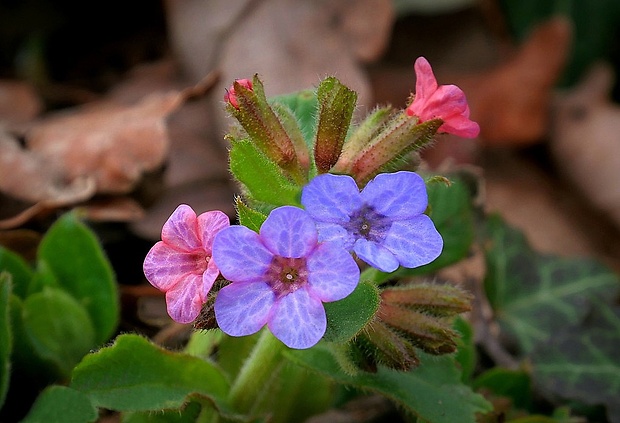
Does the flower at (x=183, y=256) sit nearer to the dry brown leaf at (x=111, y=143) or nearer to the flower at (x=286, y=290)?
the flower at (x=286, y=290)

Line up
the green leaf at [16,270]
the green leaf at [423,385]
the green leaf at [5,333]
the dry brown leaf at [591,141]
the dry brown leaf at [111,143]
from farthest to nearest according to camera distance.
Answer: the dry brown leaf at [591,141]
the dry brown leaf at [111,143]
the green leaf at [16,270]
the green leaf at [5,333]
the green leaf at [423,385]

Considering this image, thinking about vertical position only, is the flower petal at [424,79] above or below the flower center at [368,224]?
above

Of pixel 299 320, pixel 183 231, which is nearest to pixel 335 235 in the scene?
pixel 299 320

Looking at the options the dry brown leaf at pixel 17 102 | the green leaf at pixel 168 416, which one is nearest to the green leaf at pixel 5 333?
the green leaf at pixel 168 416

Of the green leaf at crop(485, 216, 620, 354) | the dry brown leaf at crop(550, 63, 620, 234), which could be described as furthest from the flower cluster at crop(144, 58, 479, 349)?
the dry brown leaf at crop(550, 63, 620, 234)

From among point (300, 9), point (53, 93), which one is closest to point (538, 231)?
point (300, 9)

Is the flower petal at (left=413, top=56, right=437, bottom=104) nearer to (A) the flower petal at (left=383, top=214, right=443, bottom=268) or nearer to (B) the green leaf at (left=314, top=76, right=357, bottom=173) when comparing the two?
(B) the green leaf at (left=314, top=76, right=357, bottom=173)
